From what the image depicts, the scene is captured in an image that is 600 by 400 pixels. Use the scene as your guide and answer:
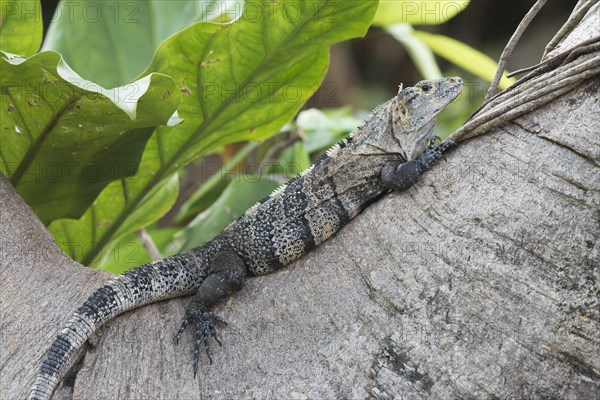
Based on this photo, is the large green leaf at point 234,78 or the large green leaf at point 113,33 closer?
the large green leaf at point 234,78

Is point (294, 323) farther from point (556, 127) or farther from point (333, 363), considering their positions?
point (556, 127)

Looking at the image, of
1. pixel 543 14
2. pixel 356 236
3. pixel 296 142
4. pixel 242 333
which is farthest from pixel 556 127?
pixel 543 14

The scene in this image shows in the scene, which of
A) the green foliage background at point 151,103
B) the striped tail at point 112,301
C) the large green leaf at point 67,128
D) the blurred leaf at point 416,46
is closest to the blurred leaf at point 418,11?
the green foliage background at point 151,103

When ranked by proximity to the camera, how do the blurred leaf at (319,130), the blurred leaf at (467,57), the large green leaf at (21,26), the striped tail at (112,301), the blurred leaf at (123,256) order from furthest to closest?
1. the blurred leaf at (467,57)
2. the blurred leaf at (319,130)
3. the blurred leaf at (123,256)
4. the large green leaf at (21,26)
5. the striped tail at (112,301)

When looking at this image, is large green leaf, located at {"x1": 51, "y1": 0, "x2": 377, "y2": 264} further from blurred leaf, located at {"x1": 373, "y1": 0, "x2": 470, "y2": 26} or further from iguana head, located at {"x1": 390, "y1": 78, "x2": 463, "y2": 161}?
blurred leaf, located at {"x1": 373, "y1": 0, "x2": 470, "y2": 26}

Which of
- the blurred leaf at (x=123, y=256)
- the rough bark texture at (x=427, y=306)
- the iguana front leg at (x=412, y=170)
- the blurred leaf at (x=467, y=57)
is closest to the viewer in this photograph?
the rough bark texture at (x=427, y=306)

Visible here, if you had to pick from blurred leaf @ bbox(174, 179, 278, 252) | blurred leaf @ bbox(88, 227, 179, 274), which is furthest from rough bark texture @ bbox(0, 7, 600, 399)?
blurred leaf @ bbox(88, 227, 179, 274)

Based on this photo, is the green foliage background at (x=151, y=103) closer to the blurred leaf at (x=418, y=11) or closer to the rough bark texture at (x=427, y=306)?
the blurred leaf at (x=418, y=11)
